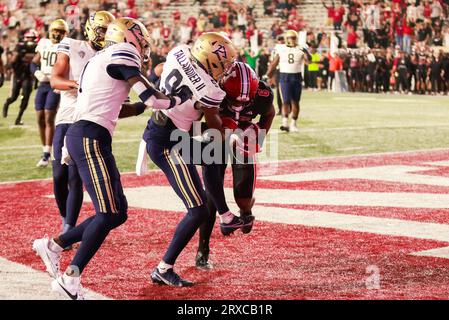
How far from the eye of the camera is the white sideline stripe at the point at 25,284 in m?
5.31

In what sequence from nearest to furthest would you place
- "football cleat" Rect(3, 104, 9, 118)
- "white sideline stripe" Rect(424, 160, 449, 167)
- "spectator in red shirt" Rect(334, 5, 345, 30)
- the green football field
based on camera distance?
"white sideline stripe" Rect(424, 160, 449, 167), the green football field, "football cleat" Rect(3, 104, 9, 118), "spectator in red shirt" Rect(334, 5, 345, 30)

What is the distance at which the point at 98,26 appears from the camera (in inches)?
249

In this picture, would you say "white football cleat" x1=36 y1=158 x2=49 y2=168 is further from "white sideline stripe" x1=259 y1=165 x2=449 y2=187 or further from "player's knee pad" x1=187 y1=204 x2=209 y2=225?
"player's knee pad" x1=187 y1=204 x2=209 y2=225

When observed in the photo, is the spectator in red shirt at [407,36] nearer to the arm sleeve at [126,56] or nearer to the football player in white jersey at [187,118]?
the football player in white jersey at [187,118]

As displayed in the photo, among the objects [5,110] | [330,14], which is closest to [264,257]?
[5,110]

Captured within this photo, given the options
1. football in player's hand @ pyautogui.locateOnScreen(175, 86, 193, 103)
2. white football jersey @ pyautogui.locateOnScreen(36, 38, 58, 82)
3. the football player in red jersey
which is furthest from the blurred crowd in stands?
football in player's hand @ pyautogui.locateOnScreen(175, 86, 193, 103)

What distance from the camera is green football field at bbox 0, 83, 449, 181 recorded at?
492 inches

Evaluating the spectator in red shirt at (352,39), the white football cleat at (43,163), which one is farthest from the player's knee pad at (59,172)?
the spectator in red shirt at (352,39)

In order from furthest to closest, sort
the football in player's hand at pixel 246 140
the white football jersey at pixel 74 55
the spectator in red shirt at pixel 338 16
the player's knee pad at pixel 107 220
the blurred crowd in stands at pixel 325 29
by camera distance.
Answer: the spectator in red shirt at pixel 338 16, the blurred crowd in stands at pixel 325 29, the white football jersey at pixel 74 55, the football in player's hand at pixel 246 140, the player's knee pad at pixel 107 220

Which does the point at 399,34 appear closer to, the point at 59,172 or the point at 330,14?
the point at 330,14

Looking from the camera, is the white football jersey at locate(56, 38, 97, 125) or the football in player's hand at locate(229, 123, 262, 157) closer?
the football in player's hand at locate(229, 123, 262, 157)

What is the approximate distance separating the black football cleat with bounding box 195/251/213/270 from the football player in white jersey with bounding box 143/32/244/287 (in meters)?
0.49

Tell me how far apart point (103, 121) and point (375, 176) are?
5997mm
